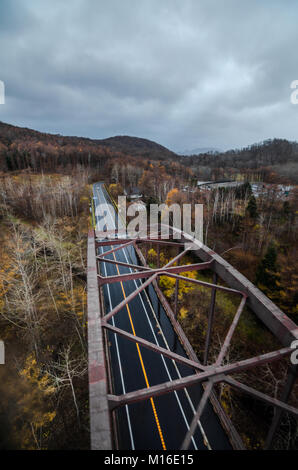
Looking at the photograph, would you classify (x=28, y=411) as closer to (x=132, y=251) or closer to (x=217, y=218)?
(x=132, y=251)

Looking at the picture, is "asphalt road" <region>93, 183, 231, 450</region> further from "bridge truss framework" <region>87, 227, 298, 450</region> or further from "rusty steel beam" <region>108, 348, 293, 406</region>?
"rusty steel beam" <region>108, 348, 293, 406</region>

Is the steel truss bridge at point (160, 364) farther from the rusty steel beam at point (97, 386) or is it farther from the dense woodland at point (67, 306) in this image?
the dense woodland at point (67, 306)

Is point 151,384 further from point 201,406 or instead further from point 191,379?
point 201,406

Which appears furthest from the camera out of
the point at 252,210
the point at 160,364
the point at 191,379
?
the point at 252,210

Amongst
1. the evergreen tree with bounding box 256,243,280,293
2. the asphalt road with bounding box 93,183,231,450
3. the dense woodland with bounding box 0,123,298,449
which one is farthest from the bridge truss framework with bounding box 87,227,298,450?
the evergreen tree with bounding box 256,243,280,293

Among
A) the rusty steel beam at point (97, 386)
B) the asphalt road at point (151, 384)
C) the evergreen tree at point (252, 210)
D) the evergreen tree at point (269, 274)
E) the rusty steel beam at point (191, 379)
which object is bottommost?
the asphalt road at point (151, 384)

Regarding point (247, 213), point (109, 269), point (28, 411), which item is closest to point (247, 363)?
point (28, 411)

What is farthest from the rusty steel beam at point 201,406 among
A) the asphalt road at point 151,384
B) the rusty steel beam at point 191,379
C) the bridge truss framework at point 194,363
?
the asphalt road at point 151,384

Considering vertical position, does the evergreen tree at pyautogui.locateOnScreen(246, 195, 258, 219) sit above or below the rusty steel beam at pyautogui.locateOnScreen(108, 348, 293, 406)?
above

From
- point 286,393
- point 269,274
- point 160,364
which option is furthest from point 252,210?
point 286,393
